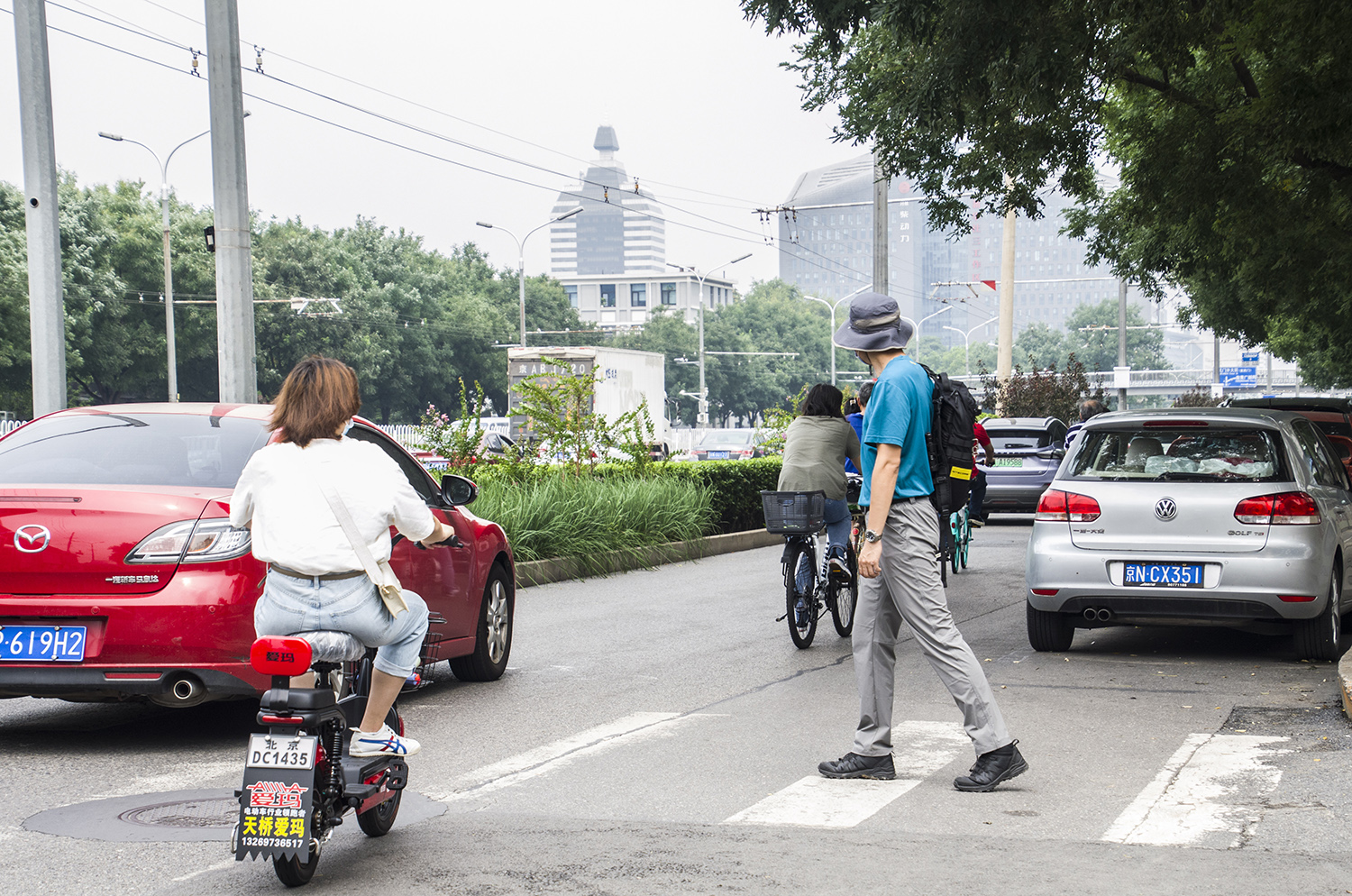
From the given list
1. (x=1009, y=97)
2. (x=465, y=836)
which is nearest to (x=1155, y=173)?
(x=1009, y=97)

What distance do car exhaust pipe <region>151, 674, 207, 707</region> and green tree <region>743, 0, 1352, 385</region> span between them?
19.5 feet

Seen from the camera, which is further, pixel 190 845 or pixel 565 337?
pixel 565 337

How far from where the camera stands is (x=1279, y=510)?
29.1ft

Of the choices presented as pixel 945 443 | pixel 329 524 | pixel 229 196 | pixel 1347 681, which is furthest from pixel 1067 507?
pixel 229 196

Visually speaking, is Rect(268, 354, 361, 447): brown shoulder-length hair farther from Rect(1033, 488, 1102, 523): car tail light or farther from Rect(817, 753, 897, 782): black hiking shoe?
Rect(1033, 488, 1102, 523): car tail light

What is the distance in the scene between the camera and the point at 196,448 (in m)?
7.02

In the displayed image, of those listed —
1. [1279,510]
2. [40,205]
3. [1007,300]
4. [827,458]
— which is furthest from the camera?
[1007,300]


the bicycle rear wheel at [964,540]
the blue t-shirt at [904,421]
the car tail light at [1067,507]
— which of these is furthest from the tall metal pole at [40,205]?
the bicycle rear wheel at [964,540]

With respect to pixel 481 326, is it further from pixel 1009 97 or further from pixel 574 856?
pixel 574 856

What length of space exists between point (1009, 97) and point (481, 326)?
71.8 meters

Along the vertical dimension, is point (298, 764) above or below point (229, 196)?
below

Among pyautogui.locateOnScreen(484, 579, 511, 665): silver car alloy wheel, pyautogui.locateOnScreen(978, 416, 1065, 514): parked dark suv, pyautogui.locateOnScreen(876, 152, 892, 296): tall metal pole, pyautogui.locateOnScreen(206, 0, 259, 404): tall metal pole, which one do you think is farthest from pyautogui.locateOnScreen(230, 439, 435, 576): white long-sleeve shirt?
pyautogui.locateOnScreen(978, 416, 1065, 514): parked dark suv

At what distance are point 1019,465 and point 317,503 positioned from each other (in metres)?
19.5

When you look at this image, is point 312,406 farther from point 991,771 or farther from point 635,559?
point 635,559
